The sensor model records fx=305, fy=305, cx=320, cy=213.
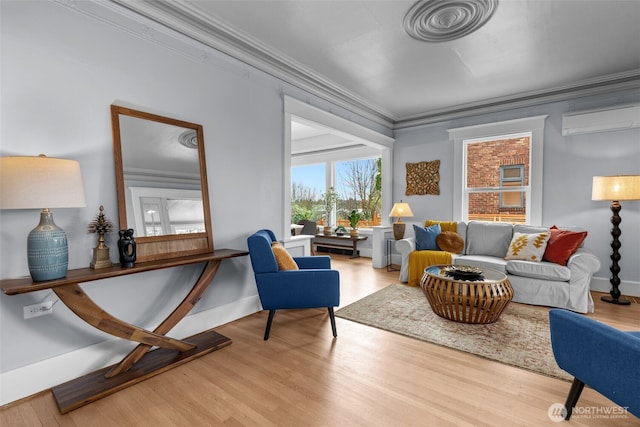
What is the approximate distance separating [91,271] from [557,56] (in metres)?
4.71

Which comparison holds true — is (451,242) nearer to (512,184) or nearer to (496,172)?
(512,184)

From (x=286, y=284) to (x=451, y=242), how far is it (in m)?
2.80

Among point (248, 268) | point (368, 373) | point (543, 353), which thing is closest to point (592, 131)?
point (543, 353)

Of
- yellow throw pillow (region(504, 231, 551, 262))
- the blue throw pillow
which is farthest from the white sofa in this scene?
the blue throw pillow

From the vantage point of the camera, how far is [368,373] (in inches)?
82.4

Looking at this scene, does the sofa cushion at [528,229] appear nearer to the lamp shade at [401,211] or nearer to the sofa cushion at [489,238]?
the sofa cushion at [489,238]

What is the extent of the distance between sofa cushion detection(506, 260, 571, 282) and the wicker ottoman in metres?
0.64

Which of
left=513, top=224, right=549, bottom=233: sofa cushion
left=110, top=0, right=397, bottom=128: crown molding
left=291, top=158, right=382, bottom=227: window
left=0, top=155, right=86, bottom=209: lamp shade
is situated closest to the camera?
left=0, top=155, right=86, bottom=209: lamp shade

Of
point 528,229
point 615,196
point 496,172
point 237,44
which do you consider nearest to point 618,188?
point 615,196

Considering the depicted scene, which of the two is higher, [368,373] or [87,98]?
[87,98]

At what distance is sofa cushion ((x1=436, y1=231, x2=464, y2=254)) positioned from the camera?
4.36 metres

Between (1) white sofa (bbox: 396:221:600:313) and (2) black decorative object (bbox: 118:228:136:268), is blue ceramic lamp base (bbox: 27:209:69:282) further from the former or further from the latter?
(1) white sofa (bbox: 396:221:600:313)

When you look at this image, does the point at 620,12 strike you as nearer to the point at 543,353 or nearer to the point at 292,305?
the point at 543,353

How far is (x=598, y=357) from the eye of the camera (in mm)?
1429
